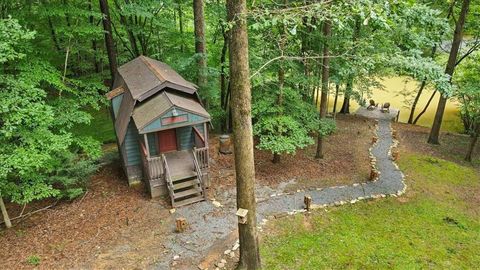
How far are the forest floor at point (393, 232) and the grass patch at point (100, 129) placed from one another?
10920 mm

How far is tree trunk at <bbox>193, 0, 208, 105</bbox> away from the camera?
14.2 metres

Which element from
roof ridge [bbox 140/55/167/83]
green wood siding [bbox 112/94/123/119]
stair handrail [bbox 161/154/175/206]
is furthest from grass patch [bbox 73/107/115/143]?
stair handrail [bbox 161/154/175/206]

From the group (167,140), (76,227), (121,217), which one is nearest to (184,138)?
(167,140)

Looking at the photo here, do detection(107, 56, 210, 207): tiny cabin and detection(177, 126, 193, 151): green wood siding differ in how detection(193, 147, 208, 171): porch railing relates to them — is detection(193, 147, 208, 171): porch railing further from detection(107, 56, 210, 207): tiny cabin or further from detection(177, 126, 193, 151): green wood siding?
detection(177, 126, 193, 151): green wood siding

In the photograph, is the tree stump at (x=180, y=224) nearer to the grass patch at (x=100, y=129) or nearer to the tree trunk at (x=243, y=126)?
the tree trunk at (x=243, y=126)

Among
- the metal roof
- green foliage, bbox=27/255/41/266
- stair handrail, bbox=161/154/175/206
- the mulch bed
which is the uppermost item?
the metal roof

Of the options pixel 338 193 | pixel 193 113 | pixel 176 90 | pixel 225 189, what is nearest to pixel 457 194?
pixel 338 193

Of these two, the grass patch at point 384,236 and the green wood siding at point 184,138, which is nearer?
the grass patch at point 384,236

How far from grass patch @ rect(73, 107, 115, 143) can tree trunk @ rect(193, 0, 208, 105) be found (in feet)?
19.4

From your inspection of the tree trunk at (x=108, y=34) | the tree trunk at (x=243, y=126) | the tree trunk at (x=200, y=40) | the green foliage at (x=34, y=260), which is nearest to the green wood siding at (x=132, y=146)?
the tree trunk at (x=108, y=34)

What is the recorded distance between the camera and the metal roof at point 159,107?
1048 centimetres

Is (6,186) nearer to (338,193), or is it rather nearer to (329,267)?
(329,267)

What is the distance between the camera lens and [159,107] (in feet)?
35.2

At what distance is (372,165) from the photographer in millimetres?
14242
